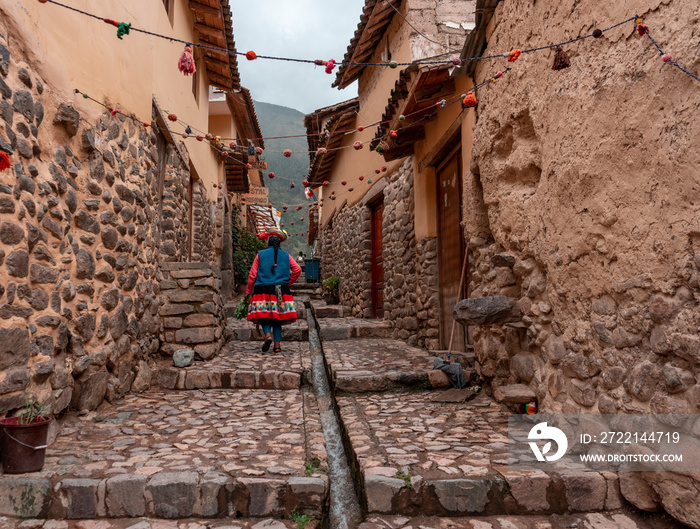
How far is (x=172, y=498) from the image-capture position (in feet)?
7.61

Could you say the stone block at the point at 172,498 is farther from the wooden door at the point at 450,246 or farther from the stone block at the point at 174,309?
the wooden door at the point at 450,246

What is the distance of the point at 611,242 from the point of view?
97.4 inches

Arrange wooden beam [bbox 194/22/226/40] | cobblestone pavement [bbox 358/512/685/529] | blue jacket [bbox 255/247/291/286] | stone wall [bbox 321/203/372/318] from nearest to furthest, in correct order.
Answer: cobblestone pavement [bbox 358/512/685/529] < blue jacket [bbox 255/247/291/286] < wooden beam [bbox 194/22/226/40] < stone wall [bbox 321/203/372/318]

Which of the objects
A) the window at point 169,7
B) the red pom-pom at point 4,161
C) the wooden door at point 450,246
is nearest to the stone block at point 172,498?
the red pom-pom at point 4,161

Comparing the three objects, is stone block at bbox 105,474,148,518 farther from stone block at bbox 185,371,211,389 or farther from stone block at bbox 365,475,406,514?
stone block at bbox 185,371,211,389

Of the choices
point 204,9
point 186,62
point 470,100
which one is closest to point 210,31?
point 204,9

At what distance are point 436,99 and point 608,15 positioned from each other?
3045 mm

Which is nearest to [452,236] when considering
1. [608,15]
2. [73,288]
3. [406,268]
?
[406,268]

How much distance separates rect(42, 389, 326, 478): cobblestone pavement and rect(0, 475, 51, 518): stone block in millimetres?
121

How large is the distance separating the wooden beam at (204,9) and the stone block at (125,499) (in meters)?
7.39

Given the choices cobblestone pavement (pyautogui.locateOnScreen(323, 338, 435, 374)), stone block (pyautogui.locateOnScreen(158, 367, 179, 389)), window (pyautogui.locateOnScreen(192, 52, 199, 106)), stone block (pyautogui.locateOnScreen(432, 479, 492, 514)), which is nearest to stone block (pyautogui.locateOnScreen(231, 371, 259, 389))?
stone block (pyautogui.locateOnScreen(158, 367, 179, 389))

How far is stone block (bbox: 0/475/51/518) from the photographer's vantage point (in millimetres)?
2283

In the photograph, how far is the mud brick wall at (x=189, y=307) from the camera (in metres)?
5.30

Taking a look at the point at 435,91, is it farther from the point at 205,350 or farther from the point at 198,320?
the point at 205,350
